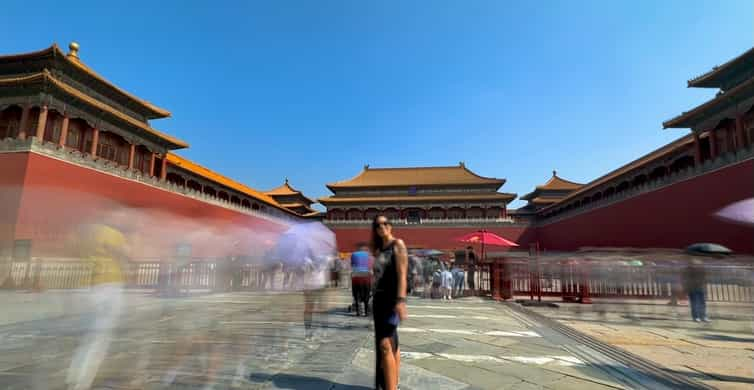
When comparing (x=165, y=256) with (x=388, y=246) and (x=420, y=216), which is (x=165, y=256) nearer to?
(x=388, y=246)

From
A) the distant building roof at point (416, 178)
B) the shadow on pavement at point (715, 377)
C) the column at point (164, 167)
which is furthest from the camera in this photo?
the distant building roof at point (416, 178)

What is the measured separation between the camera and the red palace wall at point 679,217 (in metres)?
14.5

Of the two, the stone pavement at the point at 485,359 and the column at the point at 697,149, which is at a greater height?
the column at the point at 697,149

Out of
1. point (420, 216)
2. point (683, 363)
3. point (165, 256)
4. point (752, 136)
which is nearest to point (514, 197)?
point (420, 216)

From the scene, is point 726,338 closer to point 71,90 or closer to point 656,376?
point 656,376

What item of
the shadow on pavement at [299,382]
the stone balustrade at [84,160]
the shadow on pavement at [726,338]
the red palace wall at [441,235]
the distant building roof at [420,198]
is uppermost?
the distant building roof at [420,198]

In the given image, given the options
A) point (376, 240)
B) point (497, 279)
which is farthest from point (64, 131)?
point (376, 240)

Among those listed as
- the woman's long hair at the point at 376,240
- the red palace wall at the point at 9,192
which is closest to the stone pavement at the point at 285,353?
the woman's long hair at the point at 376,240

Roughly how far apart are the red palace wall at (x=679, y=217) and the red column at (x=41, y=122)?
27006 millimetres

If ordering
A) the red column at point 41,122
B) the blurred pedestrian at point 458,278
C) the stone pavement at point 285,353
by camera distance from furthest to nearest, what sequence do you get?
the red column at point 41,122 → the blurred pedestrian at point 458,278 → the stone pavement at point 285,353

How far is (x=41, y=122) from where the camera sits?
14.1 metres

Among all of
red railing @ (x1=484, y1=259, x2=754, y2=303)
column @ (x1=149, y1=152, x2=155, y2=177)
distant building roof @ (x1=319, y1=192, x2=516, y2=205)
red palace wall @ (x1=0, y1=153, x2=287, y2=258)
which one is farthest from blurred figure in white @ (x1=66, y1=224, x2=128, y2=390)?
distant building roof @ (x1=319, y1=192, x2=516, y2=205)

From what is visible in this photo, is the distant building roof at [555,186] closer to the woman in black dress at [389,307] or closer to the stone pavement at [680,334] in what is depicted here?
the stone pavement at [680,334]

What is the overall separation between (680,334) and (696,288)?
1774mm
